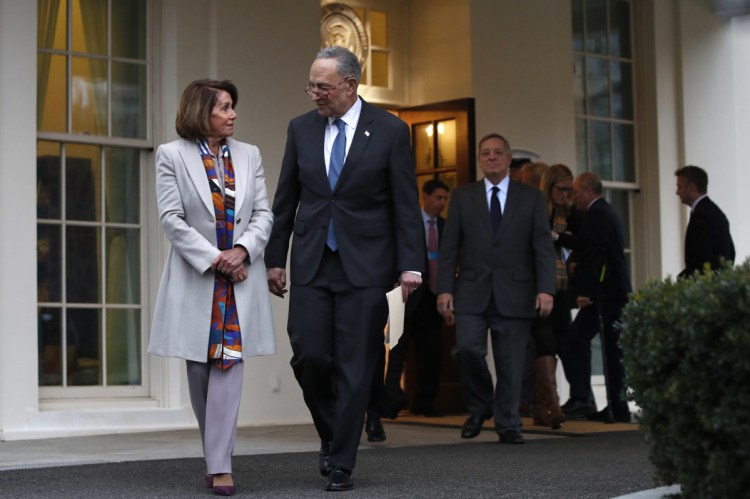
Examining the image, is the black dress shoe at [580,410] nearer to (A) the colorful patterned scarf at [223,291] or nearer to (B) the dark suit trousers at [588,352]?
(B) the dark suit trousers at [588,352]

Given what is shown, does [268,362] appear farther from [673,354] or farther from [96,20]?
[673,354]

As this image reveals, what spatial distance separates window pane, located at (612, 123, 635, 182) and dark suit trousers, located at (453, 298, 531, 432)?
4.93 metres

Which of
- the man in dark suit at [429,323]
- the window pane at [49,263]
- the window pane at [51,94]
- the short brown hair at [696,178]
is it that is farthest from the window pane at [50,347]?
the short brown hair at [696,178]

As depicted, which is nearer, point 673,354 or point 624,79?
point 673,354

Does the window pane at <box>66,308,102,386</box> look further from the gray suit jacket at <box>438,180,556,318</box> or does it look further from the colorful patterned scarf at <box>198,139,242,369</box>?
the colorful patterned scarf at <box>198,139,242,369</box>

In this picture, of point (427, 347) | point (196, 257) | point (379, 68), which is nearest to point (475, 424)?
point (427, 347)

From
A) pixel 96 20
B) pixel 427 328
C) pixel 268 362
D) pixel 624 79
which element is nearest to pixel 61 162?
pixel 96 20

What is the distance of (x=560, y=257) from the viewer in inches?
437

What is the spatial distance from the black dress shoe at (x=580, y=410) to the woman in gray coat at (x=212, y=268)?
18.8ft

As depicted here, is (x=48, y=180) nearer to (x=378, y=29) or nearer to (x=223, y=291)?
(x=223, y=291)

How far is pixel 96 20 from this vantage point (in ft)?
32.8

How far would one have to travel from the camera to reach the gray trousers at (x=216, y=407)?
5.91 metres

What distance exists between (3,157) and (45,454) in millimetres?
2302

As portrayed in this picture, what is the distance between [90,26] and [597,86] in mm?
5512
